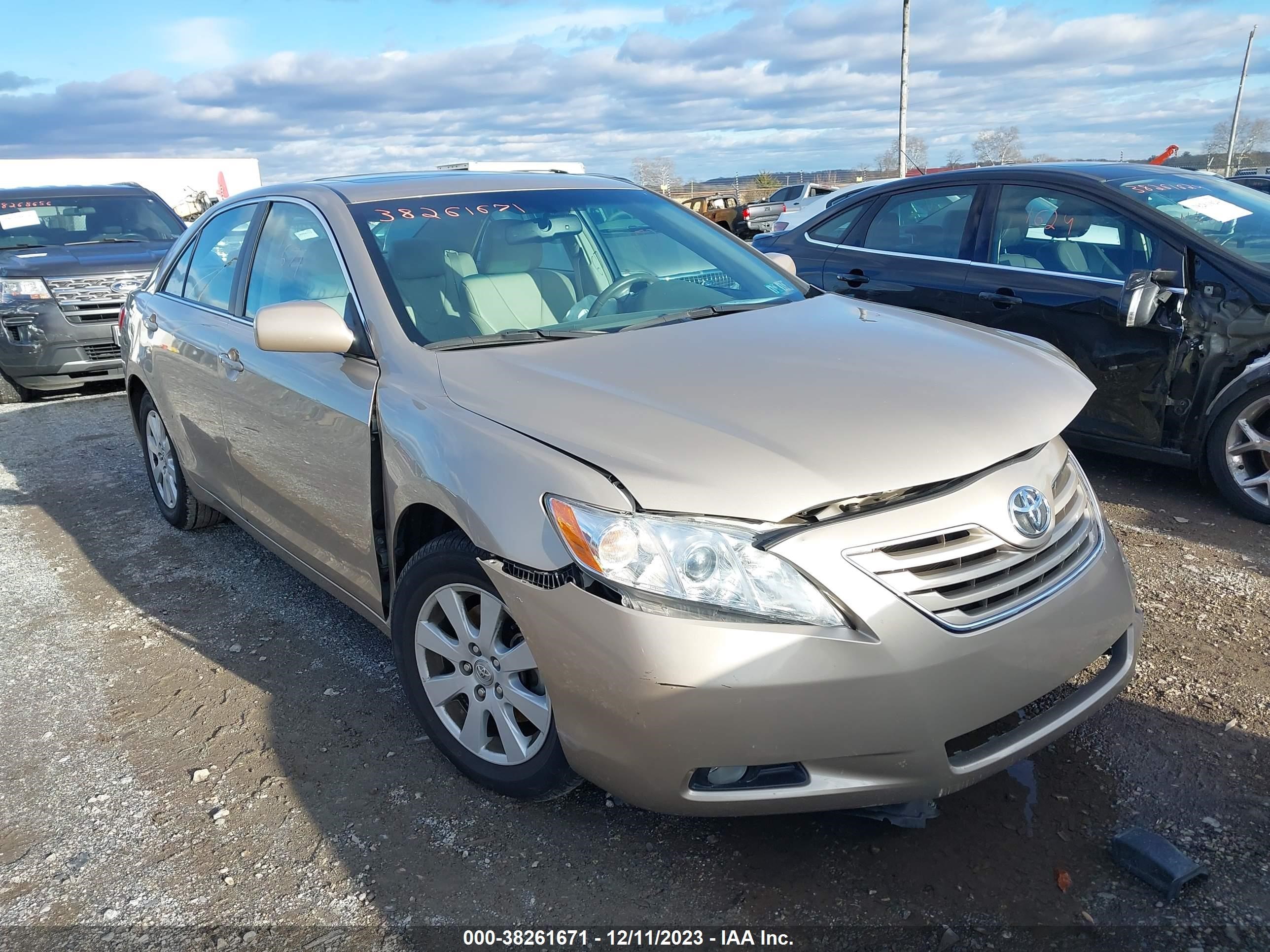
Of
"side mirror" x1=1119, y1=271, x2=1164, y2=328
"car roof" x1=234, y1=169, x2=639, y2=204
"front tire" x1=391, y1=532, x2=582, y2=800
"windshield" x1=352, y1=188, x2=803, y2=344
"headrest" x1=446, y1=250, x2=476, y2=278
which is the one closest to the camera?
"front tire" x1=391, y1=532, x2=582, y2=800

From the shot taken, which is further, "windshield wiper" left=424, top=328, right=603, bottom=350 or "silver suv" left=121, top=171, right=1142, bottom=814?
"windshield wiper" left=424, top=328, right=603, bottom=350

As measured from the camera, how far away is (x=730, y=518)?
209cm

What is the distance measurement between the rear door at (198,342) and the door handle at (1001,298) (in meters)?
3.63

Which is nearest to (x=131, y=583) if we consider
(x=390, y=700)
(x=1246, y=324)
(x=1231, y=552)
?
(x=390, y=700)

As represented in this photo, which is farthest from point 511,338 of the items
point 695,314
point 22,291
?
point 22,291

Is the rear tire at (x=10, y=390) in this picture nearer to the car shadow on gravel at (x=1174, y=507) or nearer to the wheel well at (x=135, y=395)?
the wheel well at (x=135, y=395)

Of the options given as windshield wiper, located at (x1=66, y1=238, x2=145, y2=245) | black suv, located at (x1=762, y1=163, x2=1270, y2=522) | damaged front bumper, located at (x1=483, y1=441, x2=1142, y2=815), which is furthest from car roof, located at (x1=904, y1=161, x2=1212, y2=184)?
windshield wiper, located at (x1=66, y1=238, x2=145, y2=245)

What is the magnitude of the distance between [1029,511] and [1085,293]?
3.05 m

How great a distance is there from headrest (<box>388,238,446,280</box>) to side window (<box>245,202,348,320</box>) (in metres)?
0.17

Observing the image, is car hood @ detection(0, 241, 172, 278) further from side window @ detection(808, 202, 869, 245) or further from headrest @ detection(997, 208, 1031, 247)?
headrest @ detection(997, 208, 1031, 247)

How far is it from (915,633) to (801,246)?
4.73m

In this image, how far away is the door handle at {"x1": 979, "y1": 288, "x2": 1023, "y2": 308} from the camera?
512 cm

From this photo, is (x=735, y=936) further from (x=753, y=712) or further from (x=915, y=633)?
(x=915, y=633)

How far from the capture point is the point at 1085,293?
4.85 m
